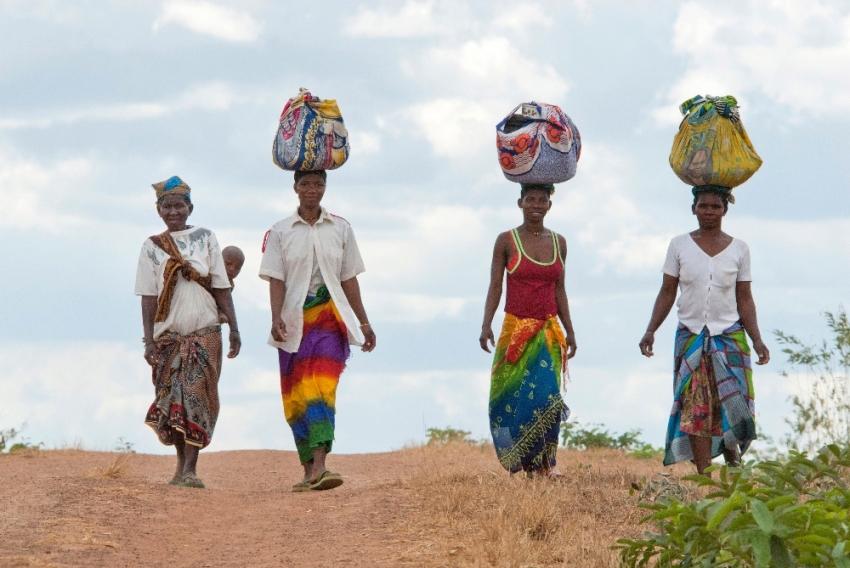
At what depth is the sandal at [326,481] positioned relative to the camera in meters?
9.48

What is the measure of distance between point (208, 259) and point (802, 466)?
5413mm

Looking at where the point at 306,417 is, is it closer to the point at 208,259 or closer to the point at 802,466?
the point at 208,259

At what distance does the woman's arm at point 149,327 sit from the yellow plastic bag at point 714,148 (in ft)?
13.1

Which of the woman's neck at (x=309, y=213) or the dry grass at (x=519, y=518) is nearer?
the dry grass at (x=519, y=518)

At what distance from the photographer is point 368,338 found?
9945mm

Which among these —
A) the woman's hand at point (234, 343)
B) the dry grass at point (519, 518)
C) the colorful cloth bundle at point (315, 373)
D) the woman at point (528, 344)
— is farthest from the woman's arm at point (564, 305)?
the woman's hand at point (234, 343)

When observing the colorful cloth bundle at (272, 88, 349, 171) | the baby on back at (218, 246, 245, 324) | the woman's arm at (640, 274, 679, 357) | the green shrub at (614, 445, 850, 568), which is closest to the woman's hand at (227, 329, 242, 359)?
the baby on back at (218, 246, 245, 324)

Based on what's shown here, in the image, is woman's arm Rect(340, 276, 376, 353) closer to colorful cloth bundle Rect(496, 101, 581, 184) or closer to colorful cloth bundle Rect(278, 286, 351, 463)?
colorful cloth bundle Rect(278, 286, 351, 463)

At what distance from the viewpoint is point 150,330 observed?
9.89 meters

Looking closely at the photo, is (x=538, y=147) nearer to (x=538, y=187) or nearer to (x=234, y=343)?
(x=538, y=187)

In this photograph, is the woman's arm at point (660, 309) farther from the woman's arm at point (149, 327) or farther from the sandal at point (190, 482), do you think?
the woman's arm at point (149, 327)

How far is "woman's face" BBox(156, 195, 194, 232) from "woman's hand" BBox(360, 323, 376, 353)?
1600mm

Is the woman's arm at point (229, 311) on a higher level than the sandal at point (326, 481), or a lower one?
higher

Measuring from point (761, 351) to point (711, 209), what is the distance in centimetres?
104
